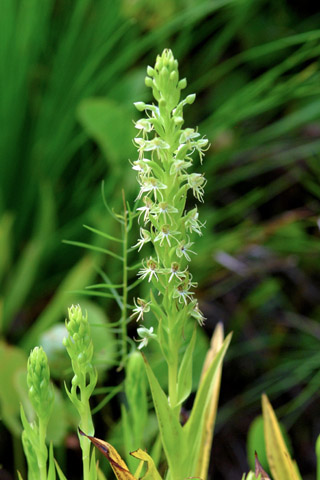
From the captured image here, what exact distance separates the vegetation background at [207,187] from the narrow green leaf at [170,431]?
55cm

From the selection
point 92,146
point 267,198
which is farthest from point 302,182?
point 92,146

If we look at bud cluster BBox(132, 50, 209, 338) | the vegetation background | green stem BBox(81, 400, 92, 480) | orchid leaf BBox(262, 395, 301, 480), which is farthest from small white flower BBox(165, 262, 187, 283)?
the vegetation background

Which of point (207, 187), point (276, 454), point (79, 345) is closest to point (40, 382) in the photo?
point (79, 345)

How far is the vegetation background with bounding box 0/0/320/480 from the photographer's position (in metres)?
1.10

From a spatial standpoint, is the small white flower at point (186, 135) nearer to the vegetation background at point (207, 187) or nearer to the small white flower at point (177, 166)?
the small white flower at point (177, 166)

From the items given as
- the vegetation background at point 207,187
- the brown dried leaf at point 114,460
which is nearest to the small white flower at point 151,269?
the brown dried leaf at point 114,460

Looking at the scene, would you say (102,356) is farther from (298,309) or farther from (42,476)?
(298,309)

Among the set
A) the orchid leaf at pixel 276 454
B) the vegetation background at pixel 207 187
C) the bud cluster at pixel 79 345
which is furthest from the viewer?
the vegetation background at pixel 207 187

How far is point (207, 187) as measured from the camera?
1.31 metres

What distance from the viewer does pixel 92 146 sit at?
1490 mm

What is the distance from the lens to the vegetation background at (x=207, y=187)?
3.62 ft

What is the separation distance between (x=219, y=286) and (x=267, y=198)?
0.28m

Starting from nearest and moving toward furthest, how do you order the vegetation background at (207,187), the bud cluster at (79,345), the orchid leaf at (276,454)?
the bud cluster at (79,345) → the orchid leaf at (276,454) → the vegetation background at (207,187)

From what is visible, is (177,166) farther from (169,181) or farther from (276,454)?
(276,454)
